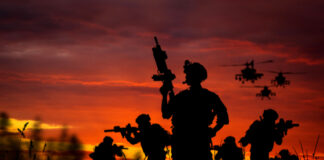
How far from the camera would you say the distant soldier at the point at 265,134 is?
8258 mm

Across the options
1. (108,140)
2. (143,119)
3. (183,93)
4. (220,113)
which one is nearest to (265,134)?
(220,113)

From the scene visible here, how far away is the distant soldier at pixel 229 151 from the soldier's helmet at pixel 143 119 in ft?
5.28

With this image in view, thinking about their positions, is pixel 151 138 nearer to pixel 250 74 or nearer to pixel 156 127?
pixel 156 127

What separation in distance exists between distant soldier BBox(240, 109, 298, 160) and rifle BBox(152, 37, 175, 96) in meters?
2.86

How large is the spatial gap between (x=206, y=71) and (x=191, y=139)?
1188mm

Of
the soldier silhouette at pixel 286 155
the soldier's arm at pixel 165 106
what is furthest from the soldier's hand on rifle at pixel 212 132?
the soldier silhouette at pixel 286 155

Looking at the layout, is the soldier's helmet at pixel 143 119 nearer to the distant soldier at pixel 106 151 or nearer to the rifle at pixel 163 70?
the distant soldier at pixel 106 151

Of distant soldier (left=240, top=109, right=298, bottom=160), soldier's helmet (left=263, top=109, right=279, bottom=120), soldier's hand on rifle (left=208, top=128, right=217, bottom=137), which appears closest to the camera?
soldier's hand on rifle (left=208, top=128, right=217, bottom=137)

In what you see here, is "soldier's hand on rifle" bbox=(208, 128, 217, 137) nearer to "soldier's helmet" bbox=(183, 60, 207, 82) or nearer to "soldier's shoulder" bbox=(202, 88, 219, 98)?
"soldier's shoulder" bbox=(202, 88, 219, 98)

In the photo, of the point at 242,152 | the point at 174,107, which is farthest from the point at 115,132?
the point at 242,152

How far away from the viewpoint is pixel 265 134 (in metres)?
8.23

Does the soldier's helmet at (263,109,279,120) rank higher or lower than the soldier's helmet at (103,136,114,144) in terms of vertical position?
higher

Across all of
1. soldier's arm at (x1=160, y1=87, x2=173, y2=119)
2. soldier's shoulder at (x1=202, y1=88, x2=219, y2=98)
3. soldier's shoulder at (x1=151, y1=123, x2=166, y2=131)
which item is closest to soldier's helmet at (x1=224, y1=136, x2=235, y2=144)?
soldier's shoulder at (x1=151, y1=123, x2=166, y2=131)

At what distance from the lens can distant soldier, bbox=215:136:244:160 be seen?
805 centimetres
